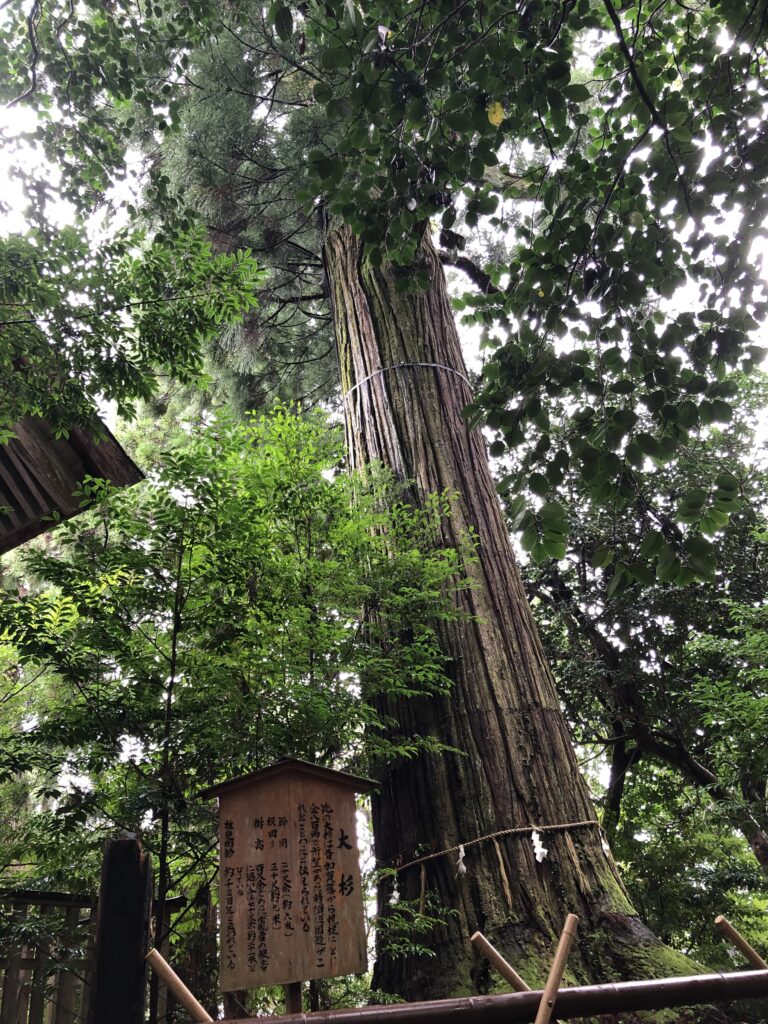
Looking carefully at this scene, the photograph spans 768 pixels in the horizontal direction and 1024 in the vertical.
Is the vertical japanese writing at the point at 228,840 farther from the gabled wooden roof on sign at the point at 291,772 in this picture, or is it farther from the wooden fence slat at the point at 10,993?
the wooden fence slat at the point at 10,993

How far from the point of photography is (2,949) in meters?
2.47

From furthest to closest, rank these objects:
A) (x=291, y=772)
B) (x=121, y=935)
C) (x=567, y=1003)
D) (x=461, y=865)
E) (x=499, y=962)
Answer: (x=461, y=865) → (x=291, y=772) → (x=499, y=962) → (x=567, y=1003) → (x=121, y=935)

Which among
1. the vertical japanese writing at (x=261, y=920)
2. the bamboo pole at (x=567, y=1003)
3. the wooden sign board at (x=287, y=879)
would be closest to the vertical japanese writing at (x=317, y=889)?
the wooden sign board at (x=287, y=879)

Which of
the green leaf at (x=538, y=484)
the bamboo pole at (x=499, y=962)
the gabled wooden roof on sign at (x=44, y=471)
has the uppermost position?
the gabled wooden roof on sign at (x=44, y=471)

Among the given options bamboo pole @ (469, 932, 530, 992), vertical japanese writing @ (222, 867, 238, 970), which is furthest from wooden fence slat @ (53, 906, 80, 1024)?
bamboo pole @ (469, 932, 530, 992)

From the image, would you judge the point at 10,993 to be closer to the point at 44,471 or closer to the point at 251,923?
the point at 251,923

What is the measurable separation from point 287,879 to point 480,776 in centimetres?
164

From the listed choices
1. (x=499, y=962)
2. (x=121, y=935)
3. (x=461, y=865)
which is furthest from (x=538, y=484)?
(x=461, y=865)

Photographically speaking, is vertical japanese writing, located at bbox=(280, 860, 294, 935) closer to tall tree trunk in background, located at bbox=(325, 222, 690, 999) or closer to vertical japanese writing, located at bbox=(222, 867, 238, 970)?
vertical japanese writing, located at bbox=(222, 867, 238, 970)

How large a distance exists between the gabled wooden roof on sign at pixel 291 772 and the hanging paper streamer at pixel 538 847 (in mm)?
1399

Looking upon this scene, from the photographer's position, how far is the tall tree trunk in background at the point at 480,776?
9.72 feet

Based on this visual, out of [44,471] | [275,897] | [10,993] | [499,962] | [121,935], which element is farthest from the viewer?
[44,471]

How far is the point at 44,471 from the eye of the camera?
3365 millimetres

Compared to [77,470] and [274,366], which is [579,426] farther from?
[274,366]
